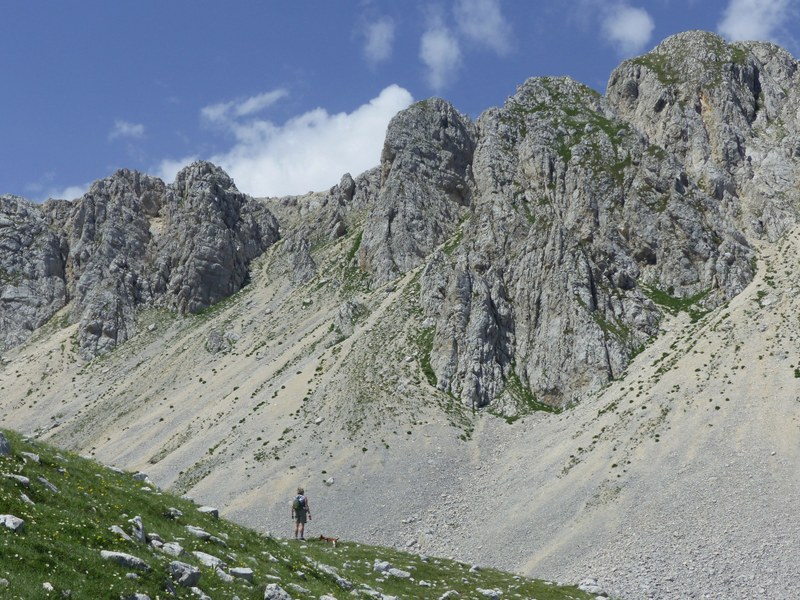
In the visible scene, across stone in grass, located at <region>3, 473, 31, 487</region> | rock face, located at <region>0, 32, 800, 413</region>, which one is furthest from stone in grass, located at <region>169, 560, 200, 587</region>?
rock face, located at <region>0, 32, 800, 413</region>

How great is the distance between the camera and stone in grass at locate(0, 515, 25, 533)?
44.5 feet

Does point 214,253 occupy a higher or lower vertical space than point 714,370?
higher

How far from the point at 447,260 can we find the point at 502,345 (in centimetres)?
1816

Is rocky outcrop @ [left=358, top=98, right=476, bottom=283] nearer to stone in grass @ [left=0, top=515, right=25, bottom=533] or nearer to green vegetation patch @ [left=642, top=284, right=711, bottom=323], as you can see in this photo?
green vegetation patch @ [left=642, top=284, right=711, bottom=323]

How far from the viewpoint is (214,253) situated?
5753 inches

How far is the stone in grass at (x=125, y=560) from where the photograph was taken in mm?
14023

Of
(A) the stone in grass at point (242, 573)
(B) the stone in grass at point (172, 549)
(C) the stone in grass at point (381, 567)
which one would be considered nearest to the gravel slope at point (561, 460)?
(C) the stone in grass at point (381, 567)

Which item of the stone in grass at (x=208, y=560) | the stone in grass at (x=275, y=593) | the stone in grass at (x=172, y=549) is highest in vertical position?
the stone in grass at (x=172, y=549)

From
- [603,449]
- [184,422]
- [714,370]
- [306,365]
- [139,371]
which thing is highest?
[139,371]

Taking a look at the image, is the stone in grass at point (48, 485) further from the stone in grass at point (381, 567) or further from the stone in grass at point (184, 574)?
the stone in grass at point (381, 567)

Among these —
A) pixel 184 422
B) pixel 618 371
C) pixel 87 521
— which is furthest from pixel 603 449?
pixel 184 422

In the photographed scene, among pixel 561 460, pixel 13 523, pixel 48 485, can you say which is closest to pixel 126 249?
pixel 561 460

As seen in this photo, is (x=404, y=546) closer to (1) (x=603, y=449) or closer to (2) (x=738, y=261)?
(1) (x=603, y=449)

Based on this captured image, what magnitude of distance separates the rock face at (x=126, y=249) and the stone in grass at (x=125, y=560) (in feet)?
418
